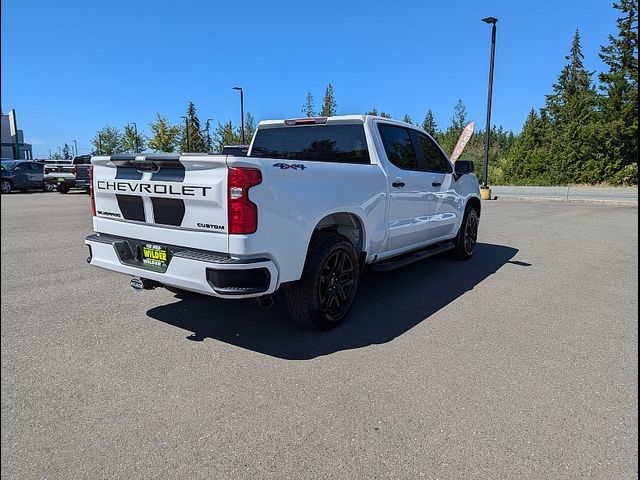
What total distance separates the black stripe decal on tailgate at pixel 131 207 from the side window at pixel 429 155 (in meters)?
3.49

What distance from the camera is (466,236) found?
708 cm

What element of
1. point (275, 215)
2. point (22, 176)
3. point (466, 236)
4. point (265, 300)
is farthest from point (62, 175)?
point (275, 215)

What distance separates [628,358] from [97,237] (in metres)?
4.65

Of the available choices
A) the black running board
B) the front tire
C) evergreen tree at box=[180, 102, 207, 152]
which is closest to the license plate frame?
the front tire

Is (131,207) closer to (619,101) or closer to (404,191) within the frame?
(404,191)

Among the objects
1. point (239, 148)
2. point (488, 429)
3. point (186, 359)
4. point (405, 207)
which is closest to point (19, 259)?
point (239, 148)

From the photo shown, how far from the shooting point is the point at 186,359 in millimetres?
3395

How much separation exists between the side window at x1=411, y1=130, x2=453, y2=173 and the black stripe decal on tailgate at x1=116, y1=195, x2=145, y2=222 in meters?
3.49

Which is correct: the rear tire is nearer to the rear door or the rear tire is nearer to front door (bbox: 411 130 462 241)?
front door (bbox: 411 130 462 241)

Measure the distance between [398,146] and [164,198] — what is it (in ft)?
9.62

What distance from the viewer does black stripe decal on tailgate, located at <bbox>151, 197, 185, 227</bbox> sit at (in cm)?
334

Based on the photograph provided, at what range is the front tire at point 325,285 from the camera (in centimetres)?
371

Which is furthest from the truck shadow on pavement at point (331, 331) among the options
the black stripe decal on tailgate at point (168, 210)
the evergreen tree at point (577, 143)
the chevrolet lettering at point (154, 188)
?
the evergreen tree at point (577, 143)

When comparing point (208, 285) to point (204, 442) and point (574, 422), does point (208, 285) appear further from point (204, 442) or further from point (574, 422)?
point (574, 422)
